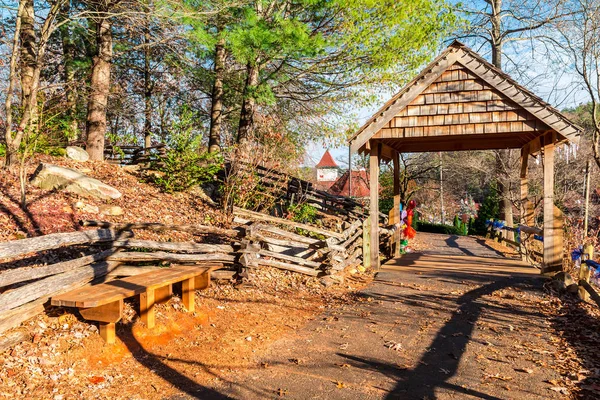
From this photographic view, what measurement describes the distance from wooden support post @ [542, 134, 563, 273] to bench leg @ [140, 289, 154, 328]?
7.96 meters

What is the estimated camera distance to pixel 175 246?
679cm

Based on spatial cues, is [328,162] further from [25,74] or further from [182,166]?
[25,74]

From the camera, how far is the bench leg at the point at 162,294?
5910 mm

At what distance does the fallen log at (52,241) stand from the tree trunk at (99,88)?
26.2ft

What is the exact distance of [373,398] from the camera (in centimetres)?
400

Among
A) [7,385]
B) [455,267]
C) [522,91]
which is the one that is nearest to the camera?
[7,385]

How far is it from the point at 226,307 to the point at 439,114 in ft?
20.6

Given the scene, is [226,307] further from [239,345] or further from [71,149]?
[71,149]

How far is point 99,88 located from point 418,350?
11429 mm

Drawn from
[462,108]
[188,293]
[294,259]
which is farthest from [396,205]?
[188,293]

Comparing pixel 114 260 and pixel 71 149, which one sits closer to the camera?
pixel 114 260

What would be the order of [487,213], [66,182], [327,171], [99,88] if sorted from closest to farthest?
[66,182], [99,88], [487,213], [327,171]

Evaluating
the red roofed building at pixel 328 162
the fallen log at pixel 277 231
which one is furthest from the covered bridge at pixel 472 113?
the red roofed building at pixel 328 162

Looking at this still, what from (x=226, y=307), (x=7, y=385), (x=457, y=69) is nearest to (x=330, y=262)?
(x=226, y=307)
